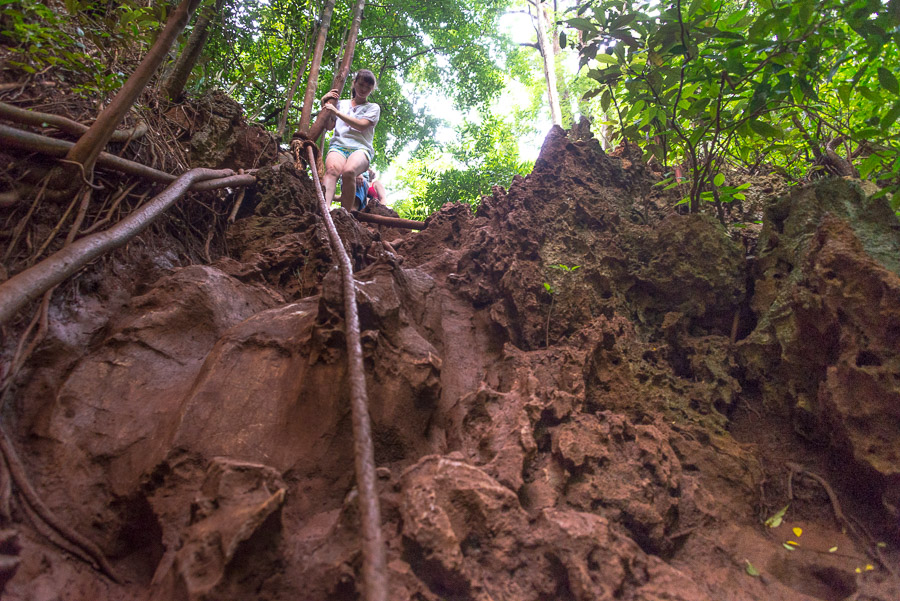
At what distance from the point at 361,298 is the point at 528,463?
4.11 ft

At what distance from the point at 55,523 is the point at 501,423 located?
1.97 metres

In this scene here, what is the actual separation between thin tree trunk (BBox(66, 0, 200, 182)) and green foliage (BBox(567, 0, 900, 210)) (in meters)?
2.39

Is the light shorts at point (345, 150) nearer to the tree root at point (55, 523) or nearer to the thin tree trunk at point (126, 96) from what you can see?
the thin tree trunk at point (126, 96)

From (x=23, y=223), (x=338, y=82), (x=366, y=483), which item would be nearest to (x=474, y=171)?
(x=338, y=82)

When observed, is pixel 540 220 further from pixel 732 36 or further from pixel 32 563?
pixel 32 563

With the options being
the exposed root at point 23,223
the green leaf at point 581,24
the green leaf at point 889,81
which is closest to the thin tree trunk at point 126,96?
the exposed root at point 23,223

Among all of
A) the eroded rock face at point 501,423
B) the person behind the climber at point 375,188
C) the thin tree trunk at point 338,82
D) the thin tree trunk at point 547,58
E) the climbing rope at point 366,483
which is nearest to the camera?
the climbing rope at point 366,483

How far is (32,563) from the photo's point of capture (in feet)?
5.39

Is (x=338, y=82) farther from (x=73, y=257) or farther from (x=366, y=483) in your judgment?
(x=366, y=483)

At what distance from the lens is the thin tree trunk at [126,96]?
2357mm

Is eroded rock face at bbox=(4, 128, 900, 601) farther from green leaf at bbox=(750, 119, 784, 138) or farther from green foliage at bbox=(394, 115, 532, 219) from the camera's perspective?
green foliage at bbox=(394, 115, 532, 219)

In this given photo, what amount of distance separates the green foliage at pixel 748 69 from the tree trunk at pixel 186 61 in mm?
3544

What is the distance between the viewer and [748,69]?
2938 millimetres

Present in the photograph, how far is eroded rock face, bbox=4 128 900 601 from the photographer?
1.78 meters
